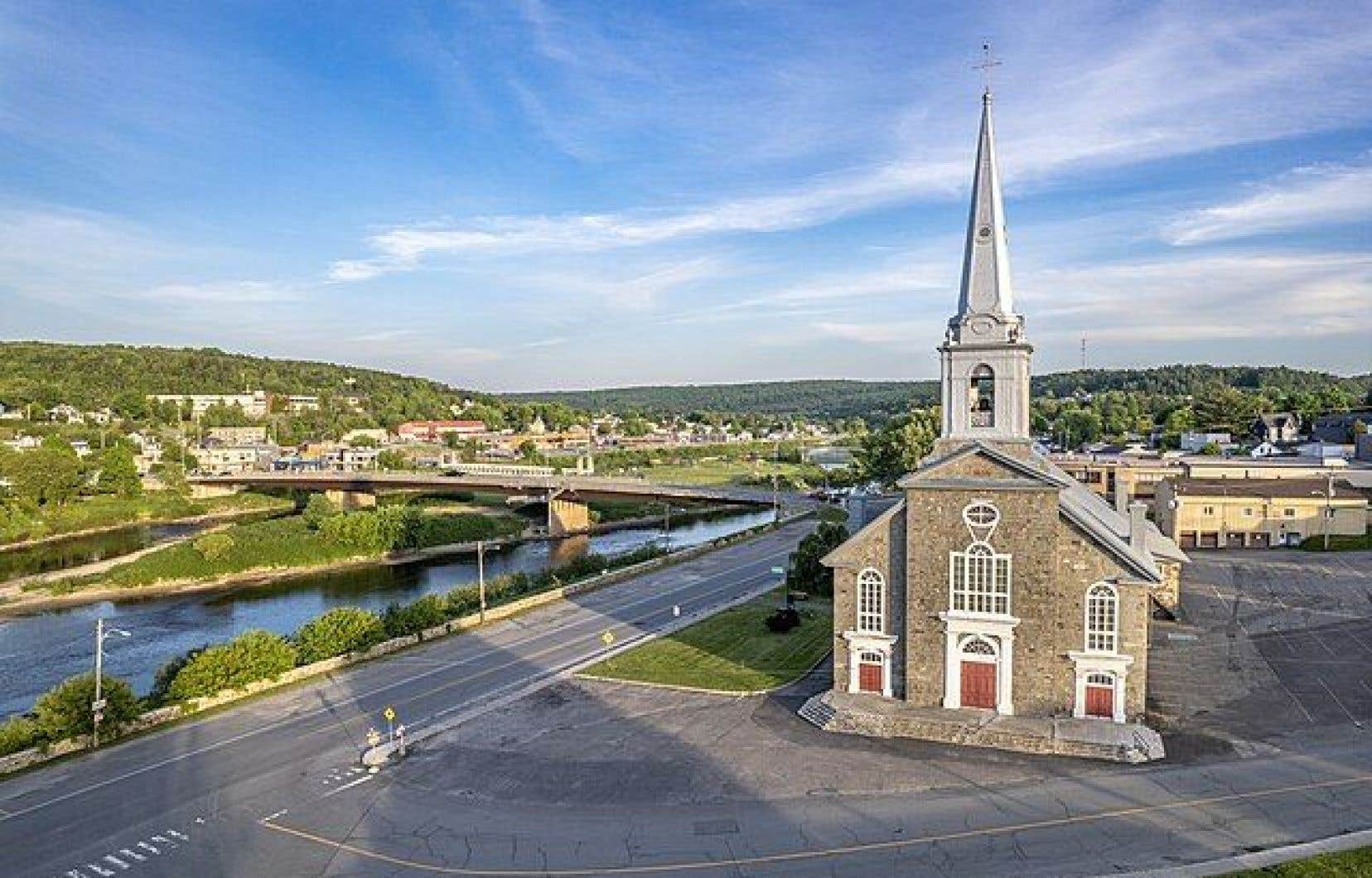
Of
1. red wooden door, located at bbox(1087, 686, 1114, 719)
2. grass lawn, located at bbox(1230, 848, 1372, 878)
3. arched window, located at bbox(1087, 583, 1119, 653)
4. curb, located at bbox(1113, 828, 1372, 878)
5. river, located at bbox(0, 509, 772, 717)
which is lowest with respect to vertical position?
river, located at bbox(0, 509, 772, 717)

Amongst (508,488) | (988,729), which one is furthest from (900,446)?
(988,729)

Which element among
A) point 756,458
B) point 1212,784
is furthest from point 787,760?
point 756,458

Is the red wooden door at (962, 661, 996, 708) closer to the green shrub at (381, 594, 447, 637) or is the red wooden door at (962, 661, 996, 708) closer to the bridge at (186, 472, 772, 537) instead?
the green shrub at (381, 594, 447, 637)

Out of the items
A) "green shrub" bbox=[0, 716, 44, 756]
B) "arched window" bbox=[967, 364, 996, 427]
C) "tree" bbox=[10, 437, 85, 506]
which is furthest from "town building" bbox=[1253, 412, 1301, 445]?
"tree" bbox=[10, 437, 85, 506]

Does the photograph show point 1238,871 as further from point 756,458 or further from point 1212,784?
point 756,458

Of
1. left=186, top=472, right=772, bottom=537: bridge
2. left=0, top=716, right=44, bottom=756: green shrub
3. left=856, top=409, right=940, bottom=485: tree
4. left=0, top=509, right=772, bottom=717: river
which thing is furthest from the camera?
left=186, top=472, right=772, bottom=537: bridge

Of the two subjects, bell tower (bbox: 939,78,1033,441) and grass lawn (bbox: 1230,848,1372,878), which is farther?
bell tower (bbox: 939,78,1033,441)

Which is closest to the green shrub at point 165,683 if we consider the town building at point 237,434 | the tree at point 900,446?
the tree at point 900,446
